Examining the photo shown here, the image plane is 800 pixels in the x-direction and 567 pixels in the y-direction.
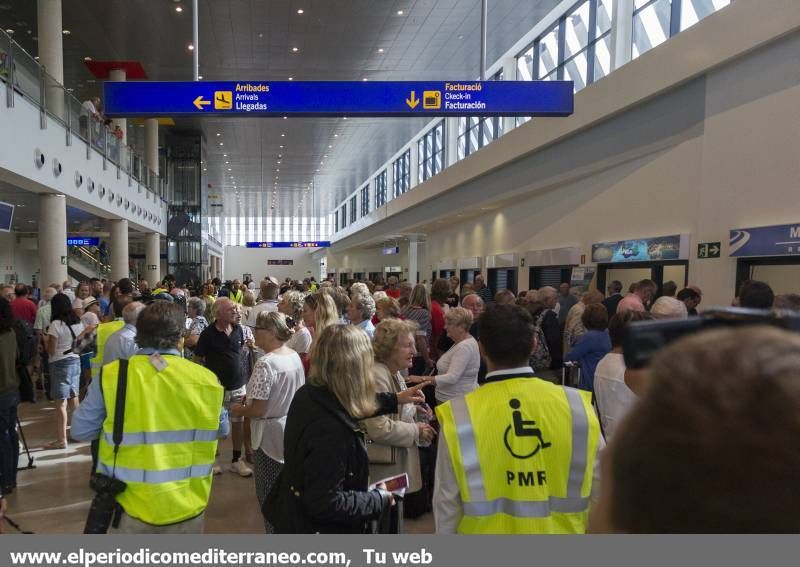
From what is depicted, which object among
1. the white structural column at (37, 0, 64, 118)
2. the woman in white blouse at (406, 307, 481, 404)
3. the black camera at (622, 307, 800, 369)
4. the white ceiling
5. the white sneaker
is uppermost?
the white ceiling

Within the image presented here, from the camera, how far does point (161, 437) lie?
244cm

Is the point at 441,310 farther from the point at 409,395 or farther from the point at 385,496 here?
the point at 385,496

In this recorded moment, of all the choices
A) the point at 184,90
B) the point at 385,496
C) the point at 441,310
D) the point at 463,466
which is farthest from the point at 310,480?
the point at 184,90

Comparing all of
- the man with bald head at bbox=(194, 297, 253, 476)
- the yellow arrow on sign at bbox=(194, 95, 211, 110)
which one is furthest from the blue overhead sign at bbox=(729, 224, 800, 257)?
the yellow arrow on sign at bbox=(194, 95, 211, 110)

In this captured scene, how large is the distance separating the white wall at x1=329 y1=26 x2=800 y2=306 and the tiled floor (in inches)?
220

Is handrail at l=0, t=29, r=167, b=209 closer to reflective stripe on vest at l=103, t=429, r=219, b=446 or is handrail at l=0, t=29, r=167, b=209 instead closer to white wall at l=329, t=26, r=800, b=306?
reflective stripe on vest at l=103, t=429, r=219, b=446

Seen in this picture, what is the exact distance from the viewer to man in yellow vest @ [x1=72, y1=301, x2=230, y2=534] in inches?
94.5

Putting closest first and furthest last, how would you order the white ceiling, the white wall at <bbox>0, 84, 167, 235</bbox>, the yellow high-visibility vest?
1. the yellow high-visibility vest
2. the white wall at <bbox>0, 84, 167, 235</bbox>
3. the white ceiling

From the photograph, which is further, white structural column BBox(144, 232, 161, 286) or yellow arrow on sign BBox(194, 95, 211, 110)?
white structural column BBox(144, 232, 161, 286)

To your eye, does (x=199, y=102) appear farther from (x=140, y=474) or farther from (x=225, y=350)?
(x=140, y=474)

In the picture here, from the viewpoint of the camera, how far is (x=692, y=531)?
0.57 metres

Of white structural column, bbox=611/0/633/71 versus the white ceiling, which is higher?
the white ceiling

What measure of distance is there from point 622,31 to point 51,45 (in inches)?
458

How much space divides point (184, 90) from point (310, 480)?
24.3 feet
